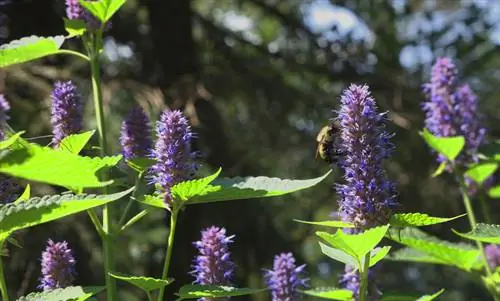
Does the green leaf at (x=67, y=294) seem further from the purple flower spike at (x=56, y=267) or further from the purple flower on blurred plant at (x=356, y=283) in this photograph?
the purple flower on blurred plant at (x=356, y=283)

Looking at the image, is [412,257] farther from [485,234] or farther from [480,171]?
[485,234]

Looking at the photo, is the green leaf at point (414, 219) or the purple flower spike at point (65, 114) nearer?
the green leaf at point (414, 219)

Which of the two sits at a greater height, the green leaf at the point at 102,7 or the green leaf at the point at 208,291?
the green leaf at the point at 102,7

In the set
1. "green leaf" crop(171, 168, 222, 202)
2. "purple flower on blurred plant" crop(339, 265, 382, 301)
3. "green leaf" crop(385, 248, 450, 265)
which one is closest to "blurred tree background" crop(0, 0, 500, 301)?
"green leaf" crop(385, 248, 450, 265)

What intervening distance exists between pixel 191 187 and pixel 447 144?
2359 mm

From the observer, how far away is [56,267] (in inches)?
112

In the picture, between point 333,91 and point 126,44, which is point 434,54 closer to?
point 333,91

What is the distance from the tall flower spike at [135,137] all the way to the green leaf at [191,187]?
2.17ft

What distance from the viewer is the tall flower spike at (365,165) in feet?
8.77

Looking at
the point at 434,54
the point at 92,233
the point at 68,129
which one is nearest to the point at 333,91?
the point at 434,54

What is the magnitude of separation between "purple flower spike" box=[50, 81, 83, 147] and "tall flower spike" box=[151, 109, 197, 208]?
44 cm

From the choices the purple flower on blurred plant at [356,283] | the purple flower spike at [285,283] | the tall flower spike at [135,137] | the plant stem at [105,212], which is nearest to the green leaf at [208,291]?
the plant stem at [105,212]

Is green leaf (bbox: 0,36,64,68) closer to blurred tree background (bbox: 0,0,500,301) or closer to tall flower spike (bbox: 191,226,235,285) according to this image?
tall flower spike (bbox: 191,226,235,285)

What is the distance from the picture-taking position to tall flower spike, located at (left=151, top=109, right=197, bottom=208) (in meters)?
2.69
